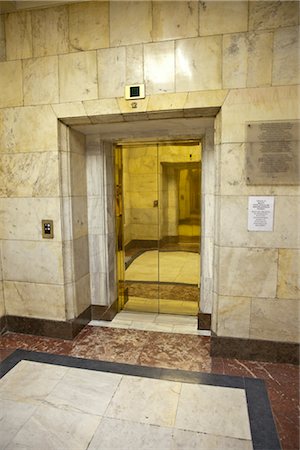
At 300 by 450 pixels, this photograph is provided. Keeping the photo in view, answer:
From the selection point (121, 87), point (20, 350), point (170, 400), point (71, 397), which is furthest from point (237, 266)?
point (20, 350)

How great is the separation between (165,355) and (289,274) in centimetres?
162

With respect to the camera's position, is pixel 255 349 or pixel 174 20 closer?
pixel 174 20

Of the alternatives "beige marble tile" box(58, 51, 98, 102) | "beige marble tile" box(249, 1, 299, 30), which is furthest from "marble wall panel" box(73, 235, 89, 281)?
"beige marble tile" box(249, 1, 299, 30)

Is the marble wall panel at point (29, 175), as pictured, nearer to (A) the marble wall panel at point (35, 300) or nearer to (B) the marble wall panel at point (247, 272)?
(A) the marble wall panel at point (35, 300)

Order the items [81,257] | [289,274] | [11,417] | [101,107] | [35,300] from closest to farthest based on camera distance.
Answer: [11,417] < [289,274] < [101,107] < [35,300] < [81,257]

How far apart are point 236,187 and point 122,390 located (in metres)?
2.27

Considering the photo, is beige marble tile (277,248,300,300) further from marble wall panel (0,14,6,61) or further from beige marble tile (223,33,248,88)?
marble wall panel (0,14,6,61)

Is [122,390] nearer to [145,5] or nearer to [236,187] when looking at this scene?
[236,187]

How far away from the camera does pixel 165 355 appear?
3193mm

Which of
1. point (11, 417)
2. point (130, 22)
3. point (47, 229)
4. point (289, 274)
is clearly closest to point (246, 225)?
point (289, 274)

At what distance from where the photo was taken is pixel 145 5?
2945mm

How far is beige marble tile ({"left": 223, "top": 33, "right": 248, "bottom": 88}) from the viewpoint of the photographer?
2.79 m

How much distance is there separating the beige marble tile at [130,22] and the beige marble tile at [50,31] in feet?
1.84

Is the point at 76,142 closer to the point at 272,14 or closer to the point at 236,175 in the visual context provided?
the point at 236,175
